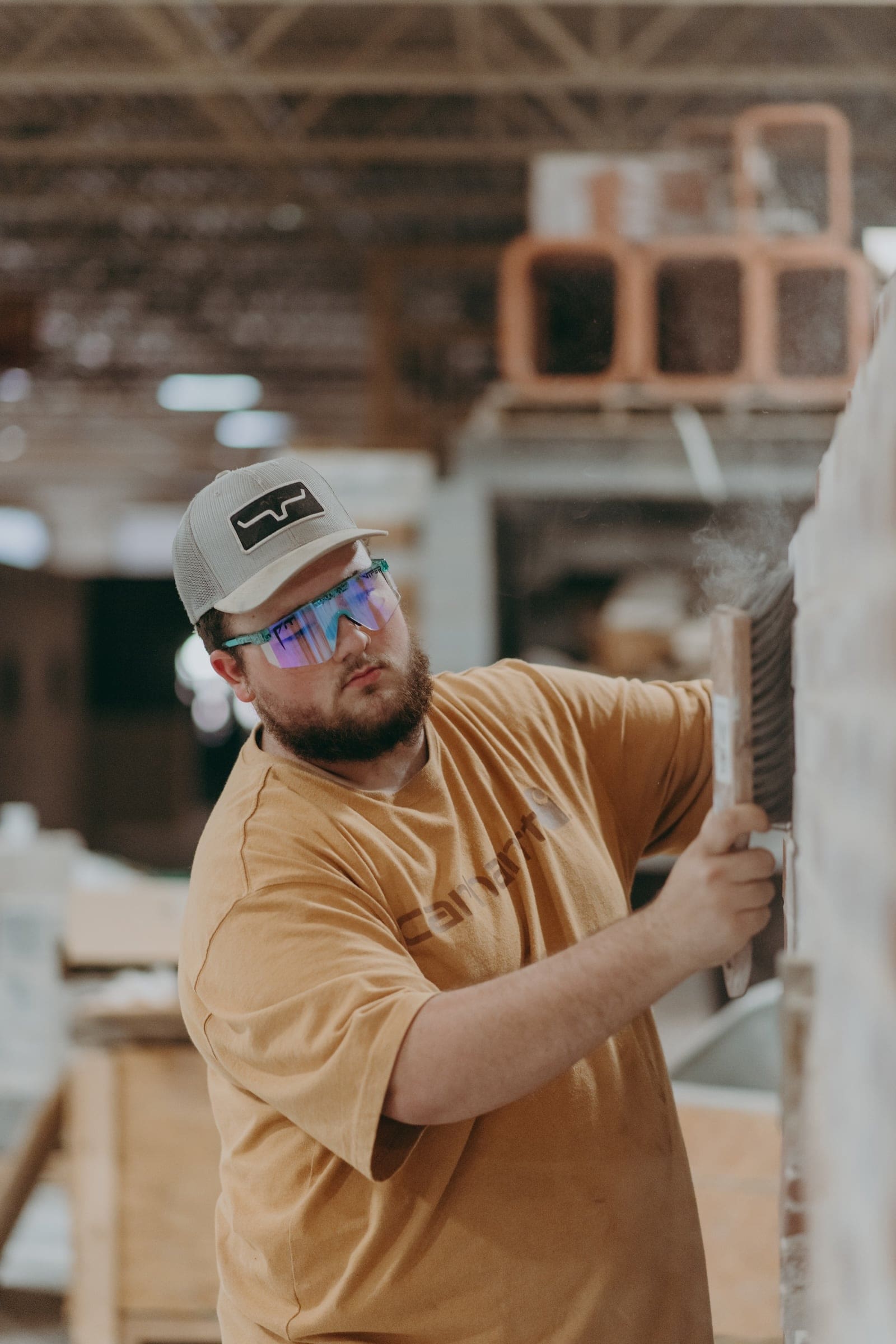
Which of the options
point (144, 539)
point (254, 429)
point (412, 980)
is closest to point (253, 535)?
point (412, 980)

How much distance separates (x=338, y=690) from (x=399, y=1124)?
0.51 meters

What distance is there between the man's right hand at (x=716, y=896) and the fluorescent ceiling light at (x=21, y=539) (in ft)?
43.7

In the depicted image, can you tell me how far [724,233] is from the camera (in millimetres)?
3762

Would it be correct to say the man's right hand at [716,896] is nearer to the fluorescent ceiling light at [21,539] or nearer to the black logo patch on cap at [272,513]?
the black logo patch on cap at [272,513]

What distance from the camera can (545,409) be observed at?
4.24 metres

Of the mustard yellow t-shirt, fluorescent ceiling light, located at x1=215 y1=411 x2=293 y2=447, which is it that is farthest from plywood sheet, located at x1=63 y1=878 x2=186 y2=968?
fluorescent ceiling light, located at x1=215 y1=411 x2=293 y2=447

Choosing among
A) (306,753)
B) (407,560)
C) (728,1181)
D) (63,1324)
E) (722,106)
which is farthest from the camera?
(722,106)

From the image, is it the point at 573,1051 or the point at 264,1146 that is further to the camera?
the point at 264,1146

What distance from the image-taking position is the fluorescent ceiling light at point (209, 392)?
10.8m

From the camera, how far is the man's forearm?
123cm

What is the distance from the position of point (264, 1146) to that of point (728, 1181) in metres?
1.55

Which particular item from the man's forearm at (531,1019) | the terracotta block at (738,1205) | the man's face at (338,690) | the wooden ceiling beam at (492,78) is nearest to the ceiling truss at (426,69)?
the wooden ceiling beam at (492,78)

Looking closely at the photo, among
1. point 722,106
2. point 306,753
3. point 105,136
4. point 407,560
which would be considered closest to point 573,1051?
point 306,753

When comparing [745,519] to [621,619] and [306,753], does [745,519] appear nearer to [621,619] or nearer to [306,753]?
[306,753]
